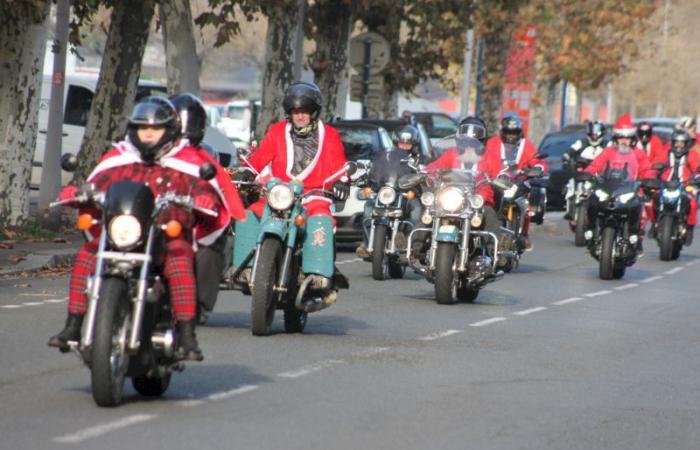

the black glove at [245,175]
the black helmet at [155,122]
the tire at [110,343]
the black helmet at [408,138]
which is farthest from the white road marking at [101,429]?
the black helmet at [408,138]

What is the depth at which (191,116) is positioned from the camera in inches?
Answer: 407

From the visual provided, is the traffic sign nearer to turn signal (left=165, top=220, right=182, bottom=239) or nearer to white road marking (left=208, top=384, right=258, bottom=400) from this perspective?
white road marking (left=208, top=384, right=258, bottom=400)

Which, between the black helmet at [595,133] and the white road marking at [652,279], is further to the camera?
the black helmet at [595,133]

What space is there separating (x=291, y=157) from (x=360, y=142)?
10.7 metres

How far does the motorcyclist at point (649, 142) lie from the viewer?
25.2 meters

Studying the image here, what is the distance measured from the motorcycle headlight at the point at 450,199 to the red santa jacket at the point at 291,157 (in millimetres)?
2792

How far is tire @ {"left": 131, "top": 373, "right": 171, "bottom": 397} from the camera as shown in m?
9.34

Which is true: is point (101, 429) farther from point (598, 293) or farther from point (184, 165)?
point (598, 293)

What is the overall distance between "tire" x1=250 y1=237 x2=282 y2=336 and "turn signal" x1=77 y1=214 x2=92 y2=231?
331cm

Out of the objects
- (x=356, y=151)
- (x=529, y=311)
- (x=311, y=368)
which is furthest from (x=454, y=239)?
(x=356, y=151)

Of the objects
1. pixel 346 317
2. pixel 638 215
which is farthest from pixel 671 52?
pixel 346 317

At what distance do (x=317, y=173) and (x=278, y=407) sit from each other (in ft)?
13.0

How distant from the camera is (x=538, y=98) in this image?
186ft

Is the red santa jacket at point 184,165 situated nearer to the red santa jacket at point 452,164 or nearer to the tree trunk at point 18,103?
the red santa jacket at point 452,164
